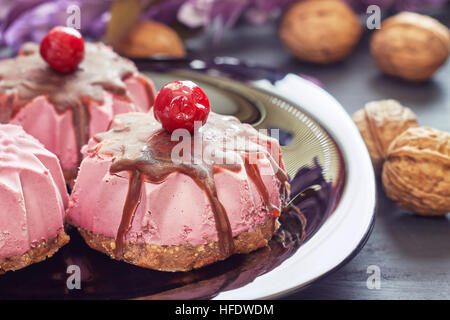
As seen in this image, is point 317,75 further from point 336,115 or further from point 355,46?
point 336,115

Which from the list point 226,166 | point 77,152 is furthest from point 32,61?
point 226,166

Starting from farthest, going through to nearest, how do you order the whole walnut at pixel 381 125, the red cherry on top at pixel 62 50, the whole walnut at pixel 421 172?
the whole walnut at pixel 381 125 → the red cherry on top at pixel 62 50 → the whole walnut at pixel 421 172

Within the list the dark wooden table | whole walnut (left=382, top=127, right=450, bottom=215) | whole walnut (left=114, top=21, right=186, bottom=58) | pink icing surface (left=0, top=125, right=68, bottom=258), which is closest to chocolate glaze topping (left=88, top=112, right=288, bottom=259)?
pink icing surface (left=0, top=125, right=68, bottom=258)

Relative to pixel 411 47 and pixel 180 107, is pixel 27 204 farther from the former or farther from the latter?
pixel 411 47

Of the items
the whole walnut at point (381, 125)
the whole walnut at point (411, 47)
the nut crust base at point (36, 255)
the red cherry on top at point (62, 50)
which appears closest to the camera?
the nut crust base at point (36, 255)

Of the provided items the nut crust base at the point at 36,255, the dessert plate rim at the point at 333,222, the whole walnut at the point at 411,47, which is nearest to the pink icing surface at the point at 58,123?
the nut crust base at the point at 36,255

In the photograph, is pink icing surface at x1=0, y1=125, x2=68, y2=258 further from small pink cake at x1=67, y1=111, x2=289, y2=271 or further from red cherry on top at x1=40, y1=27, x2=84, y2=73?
red cherry on top at x1=40, y1=27, x2=84, y2=73

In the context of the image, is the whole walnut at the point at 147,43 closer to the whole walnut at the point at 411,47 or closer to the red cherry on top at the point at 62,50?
the red cherry on top at the point at 62,50
